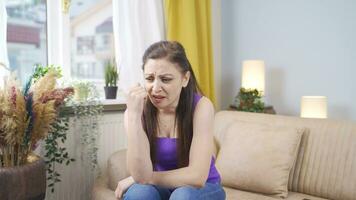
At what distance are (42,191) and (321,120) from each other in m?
1.56

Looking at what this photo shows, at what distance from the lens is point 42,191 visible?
5.16 ft

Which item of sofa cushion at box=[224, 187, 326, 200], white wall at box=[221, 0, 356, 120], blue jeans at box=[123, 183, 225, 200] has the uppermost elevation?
white wall at box=[221, 0, 356, 120]

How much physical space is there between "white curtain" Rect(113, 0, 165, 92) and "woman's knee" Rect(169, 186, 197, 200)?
132 centimetres

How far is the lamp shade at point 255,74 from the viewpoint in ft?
8.98

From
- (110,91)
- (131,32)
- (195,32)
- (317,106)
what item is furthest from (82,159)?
(317,106)

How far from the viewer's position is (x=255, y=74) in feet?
8.98

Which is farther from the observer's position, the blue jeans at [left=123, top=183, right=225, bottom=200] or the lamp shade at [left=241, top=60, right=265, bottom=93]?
the lamp shade at [left=241, top=60, right=265, bottom=93]

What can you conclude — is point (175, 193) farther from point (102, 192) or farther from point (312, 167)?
point (312, 167)

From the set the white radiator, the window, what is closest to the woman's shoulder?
the white radiator

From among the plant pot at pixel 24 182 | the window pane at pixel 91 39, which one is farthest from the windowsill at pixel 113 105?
the plant pot at pixel 24 182

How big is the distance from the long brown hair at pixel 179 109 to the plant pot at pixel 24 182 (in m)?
0.49

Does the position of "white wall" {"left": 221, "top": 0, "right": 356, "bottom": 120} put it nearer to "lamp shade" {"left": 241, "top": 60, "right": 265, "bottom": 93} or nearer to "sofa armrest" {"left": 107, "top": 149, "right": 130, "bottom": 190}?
"lamp shade" {"left": 241, "top": 60, "right": 265, "bottom": 93}

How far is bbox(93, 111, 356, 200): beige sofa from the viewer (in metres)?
1.93

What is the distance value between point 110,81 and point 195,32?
0.78 m
